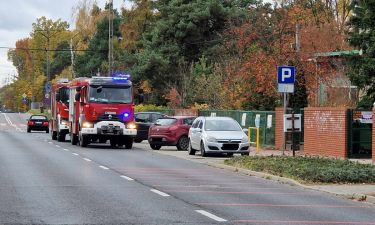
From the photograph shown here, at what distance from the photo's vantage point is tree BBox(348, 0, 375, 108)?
28.8 metres

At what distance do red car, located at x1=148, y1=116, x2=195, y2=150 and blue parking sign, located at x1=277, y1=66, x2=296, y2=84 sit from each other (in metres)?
11.1

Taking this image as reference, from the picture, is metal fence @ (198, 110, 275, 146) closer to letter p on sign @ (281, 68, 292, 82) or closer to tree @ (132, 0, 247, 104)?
letter p on sign @ (281, 68, 292, 82)

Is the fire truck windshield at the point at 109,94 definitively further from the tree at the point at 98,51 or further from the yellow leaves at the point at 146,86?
the tree at the point at 98,51

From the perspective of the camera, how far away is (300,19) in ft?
191

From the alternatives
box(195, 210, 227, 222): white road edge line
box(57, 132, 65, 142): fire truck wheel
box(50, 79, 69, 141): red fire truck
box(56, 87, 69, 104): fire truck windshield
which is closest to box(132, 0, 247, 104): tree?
box(50, 79, 69, 141): red fire truck

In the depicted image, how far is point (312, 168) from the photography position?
65.7ft

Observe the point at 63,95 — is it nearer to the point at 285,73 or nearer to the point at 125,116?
the point at 125,116

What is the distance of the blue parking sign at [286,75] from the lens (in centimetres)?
2397

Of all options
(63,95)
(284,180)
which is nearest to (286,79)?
(284,180)

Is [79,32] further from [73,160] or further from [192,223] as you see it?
[192,223]

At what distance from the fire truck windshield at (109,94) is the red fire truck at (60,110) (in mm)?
6811

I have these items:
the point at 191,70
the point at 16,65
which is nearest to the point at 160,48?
the point at 191,70

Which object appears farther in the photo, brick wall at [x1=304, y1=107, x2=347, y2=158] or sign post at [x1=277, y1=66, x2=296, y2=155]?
brick wall at [x1=304, y1=107, x2=347, y2=158]

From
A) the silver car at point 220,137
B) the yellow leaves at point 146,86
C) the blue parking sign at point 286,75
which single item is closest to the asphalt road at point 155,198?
the blue parking sign at point 286,75
